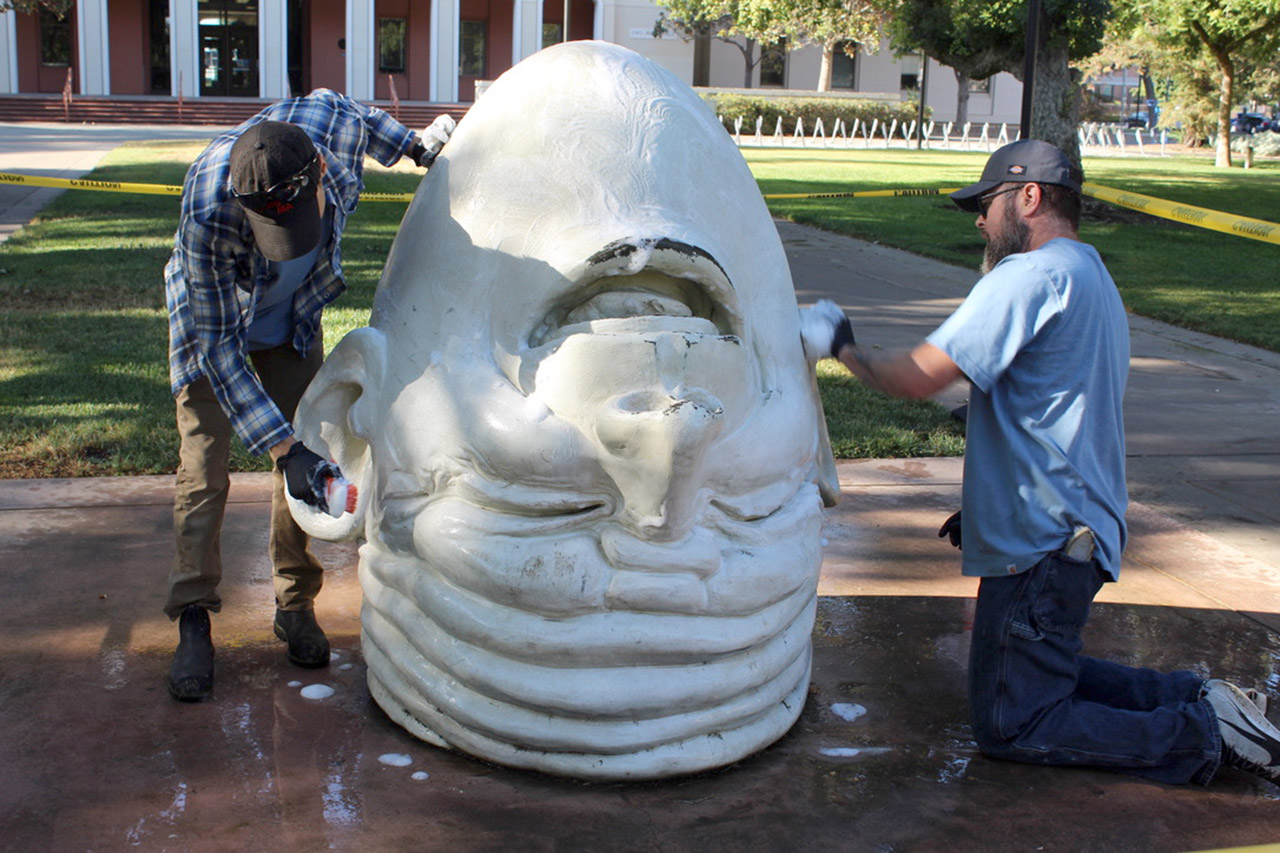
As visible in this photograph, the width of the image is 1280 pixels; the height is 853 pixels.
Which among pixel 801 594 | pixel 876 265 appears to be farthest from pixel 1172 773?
pixel 876 265

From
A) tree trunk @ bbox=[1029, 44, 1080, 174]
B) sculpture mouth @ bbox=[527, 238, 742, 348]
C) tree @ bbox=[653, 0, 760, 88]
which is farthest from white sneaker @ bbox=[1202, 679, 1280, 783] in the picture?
tree @ bbox=[653, 0, 760, 88]

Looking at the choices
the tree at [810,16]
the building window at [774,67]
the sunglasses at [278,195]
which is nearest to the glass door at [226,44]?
the tree at [810,16]

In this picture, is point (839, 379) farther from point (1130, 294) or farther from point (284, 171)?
point (284, 171)

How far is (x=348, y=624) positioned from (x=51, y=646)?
89cm

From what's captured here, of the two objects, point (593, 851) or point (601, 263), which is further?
point (601, 263)

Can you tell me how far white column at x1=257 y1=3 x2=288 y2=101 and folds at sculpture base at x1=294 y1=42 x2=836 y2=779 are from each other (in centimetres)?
3424

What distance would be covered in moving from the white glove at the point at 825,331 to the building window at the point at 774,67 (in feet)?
156

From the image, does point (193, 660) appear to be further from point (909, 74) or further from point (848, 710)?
point (909, 74)

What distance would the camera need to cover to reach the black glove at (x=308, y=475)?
127 inches

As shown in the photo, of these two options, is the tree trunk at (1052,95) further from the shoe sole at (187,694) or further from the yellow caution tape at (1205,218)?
the shoe sole at (187,694)

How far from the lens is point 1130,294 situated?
439 inches

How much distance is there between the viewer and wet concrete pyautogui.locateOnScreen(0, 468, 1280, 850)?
289 centimetres

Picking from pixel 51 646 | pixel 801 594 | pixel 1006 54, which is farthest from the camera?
pixel 1006 54

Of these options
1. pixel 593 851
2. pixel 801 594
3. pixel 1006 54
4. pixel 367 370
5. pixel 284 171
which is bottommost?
pixel 593 851
